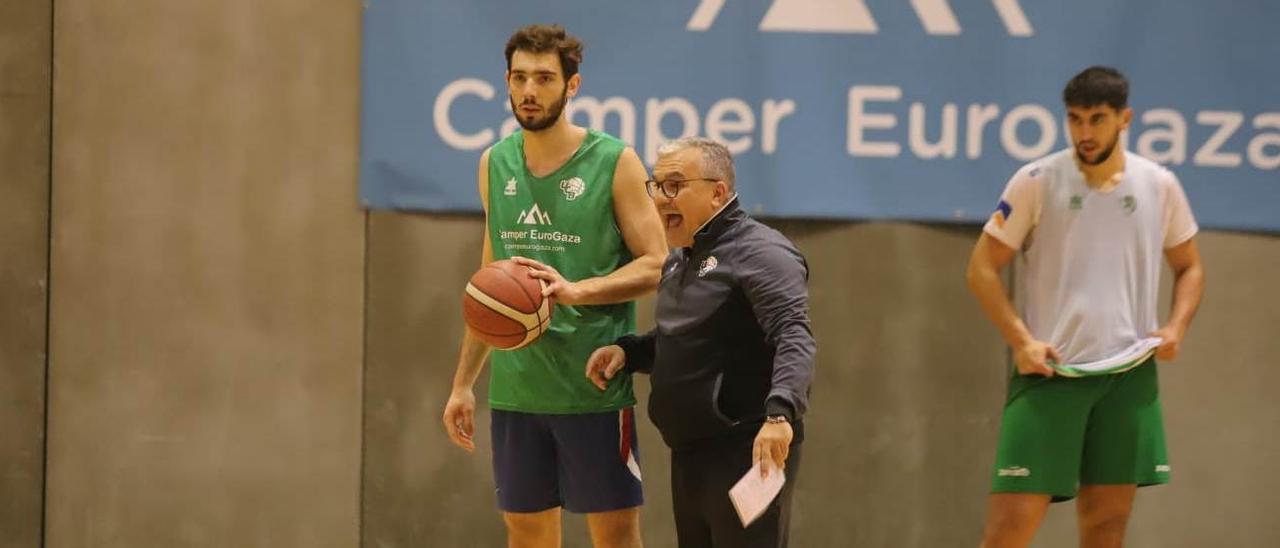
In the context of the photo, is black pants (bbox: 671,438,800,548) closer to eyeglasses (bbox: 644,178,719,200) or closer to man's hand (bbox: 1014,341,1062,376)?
eyeglasses (bbox: 644,178,719,200)

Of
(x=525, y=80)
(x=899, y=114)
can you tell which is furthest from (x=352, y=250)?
(x=899, y=114)

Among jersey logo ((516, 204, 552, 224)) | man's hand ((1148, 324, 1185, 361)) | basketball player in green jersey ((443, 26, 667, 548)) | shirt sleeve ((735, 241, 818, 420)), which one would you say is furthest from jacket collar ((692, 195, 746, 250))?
man's hand ((1148, 324, 1185, 361))

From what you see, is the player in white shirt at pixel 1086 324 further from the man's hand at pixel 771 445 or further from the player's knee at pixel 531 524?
the player's knee at pixel 531 524

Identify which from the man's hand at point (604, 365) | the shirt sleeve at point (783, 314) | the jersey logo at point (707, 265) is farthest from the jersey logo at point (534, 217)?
the shirt sleeve at point (783, 314)

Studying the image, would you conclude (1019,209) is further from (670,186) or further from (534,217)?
(534,217)

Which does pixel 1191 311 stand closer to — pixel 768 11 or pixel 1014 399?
pixel 1014 399

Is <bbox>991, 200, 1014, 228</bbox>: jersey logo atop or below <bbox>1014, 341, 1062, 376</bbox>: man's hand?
atop

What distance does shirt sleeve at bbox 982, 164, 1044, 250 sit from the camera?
4.28 m

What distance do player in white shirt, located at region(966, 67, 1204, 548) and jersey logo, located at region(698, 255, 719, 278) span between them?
120cm

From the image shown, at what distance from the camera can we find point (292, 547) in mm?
5625

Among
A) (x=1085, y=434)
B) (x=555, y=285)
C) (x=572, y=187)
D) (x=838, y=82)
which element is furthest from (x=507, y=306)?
(x=838, y=82)

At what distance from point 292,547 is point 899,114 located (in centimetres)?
300

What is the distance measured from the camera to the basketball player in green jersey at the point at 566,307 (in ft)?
13.1

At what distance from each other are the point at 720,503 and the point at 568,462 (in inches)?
26.7
